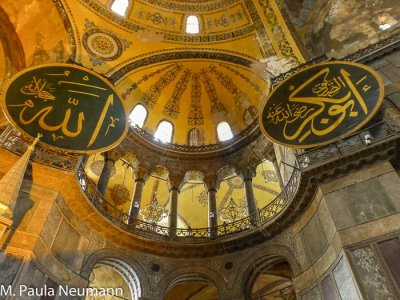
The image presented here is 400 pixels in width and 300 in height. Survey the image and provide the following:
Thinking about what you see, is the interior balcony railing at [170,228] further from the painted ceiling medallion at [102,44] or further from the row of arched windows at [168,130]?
the painted ceiling medallion at [102,44]

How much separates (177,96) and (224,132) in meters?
2.22

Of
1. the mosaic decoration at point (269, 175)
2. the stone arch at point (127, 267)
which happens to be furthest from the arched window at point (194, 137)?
the stone arch at point (127, 267)

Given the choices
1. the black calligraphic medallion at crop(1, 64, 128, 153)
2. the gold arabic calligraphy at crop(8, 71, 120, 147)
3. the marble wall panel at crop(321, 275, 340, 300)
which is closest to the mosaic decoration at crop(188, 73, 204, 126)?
the black calligraphic medallion at crop(1, 64, 128, 153)

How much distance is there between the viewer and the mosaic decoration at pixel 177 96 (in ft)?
41.0

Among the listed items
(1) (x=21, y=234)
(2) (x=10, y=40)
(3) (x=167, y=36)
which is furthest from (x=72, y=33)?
(1) (x=21, y=234)

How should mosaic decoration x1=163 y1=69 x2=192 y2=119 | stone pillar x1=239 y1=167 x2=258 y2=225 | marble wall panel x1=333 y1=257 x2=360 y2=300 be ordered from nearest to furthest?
marble wall panel x1=333 y1=257 x2=360 y2=300 < stone pillar x1=239 y1=167 x2=258 y2=225 < mosaic decoration x1=163 y1=69 x2=192 y2=119

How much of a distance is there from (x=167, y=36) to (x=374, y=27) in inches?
271

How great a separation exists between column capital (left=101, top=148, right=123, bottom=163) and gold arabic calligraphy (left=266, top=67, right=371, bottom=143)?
15.3 ft

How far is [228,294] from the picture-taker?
24.9 feet

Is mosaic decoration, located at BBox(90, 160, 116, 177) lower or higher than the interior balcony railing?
higher

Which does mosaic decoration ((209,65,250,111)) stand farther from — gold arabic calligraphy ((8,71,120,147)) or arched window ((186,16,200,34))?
gold arabic calligraphy ((8,71,120,147))

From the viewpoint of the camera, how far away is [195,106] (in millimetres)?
12742

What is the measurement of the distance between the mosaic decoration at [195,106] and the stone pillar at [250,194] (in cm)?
300

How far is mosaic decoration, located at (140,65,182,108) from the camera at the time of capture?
1212 centimetres
